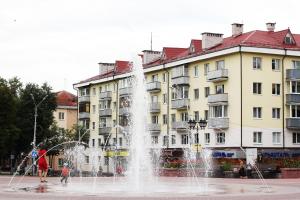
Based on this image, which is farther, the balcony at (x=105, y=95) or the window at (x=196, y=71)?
the balcony at (x=105, y=95)

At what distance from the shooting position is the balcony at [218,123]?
65812 millimetres

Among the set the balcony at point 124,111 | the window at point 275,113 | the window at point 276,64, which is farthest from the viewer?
the balcony at point 124,111

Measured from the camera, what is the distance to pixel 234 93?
65.6m

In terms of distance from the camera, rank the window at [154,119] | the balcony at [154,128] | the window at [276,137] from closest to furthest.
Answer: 1. the window at [276,137]
2. the balcony at [154,128]
3. the window at [154,119]

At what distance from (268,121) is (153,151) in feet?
55.6

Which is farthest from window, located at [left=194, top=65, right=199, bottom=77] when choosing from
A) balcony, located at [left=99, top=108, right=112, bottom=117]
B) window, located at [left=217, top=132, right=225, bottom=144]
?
balcony, located at [left=99, top=108, right=112, bottom=117]

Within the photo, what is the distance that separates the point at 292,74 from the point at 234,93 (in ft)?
22.2

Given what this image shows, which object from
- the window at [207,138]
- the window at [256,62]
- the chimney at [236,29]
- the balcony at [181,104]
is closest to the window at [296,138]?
the window at [256,62]

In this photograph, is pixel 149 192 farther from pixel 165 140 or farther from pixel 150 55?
pixel 150 55

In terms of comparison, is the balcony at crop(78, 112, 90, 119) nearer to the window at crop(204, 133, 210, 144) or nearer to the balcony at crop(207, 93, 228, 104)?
the window at crop(204, 133, 210, 144)

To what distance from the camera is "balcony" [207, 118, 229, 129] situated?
216 feet

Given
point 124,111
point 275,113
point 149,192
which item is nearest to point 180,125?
point 275,113

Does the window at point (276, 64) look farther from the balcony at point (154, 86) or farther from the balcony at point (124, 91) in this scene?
the balcony at point (124, 91)

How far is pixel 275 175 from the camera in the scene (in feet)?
157
